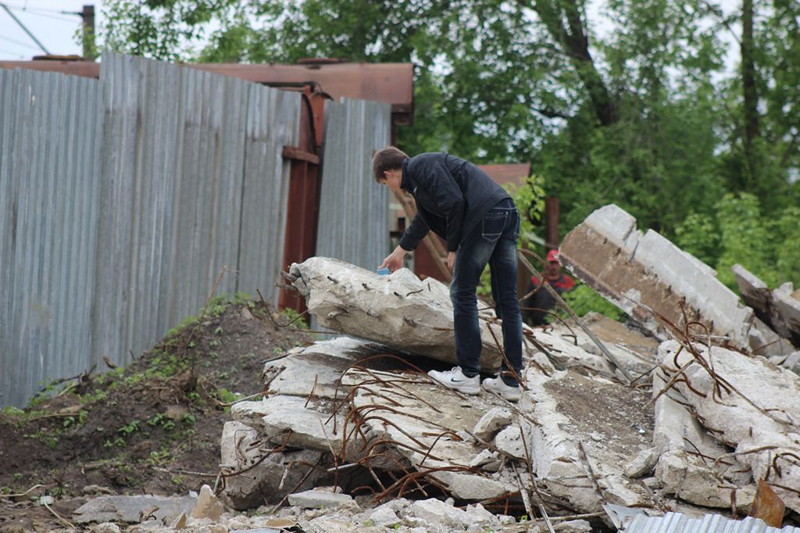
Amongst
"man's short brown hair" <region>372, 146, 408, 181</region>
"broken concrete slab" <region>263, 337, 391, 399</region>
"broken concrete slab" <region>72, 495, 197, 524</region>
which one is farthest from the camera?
"broken concrete slab" <region>263, 337, 391, 399</region>

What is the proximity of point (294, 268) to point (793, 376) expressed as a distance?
9.93 feet

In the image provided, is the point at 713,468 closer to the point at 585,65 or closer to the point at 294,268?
the point at 294,268

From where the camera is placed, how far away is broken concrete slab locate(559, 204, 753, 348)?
7633 mm

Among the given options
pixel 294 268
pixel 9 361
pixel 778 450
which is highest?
pixel 294 268

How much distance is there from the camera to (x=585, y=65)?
16.8 m

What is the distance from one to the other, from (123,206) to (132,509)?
10.5 feet

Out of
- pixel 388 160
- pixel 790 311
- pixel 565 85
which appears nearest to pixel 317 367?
pixel 388 160

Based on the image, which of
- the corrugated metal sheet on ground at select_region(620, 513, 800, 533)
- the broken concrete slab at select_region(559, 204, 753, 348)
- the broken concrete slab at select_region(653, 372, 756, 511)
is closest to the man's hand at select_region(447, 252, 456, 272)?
the broken concrete slab at select_region(653, 372, 756, 511)

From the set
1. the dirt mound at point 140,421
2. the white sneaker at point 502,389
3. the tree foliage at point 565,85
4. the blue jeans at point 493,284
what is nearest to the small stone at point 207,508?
the dirt mound at point 140,421

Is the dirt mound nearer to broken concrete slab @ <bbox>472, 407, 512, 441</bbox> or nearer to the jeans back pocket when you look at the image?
broken concrete slab @ <bbox>472, 407, 512, 441</bbox>

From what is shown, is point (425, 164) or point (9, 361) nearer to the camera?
point (425, 164)

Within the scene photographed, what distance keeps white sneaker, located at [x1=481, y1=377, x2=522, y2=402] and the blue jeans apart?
1.6 inches

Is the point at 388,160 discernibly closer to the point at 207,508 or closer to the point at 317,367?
the point at 317,367

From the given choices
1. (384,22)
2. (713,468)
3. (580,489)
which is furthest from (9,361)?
(384,22)
